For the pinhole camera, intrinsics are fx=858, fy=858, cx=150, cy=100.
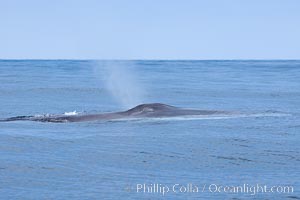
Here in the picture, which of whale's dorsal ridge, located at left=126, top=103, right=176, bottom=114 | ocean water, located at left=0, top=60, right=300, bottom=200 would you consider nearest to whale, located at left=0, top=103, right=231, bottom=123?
whale's dorsal ridge, located at left=126, top=103, right=176, bottom=114

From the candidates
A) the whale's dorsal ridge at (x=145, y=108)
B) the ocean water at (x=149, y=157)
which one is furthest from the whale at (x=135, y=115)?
the ocean water at (x=149, y=157)

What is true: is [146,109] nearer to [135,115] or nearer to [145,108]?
[145,108]

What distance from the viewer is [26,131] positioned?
26.8m

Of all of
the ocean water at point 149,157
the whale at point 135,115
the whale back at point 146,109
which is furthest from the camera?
the whale back at point 146,109

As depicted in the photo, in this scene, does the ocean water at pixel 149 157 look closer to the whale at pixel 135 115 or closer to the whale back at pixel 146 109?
the whale at pixel 135 115

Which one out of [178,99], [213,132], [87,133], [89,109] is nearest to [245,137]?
[213,132]

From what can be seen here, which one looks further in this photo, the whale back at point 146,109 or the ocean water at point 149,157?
the whale back at point 146,109

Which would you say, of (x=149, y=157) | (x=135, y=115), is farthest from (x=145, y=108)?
(x=149, y=157)

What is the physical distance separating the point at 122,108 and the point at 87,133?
1314cm

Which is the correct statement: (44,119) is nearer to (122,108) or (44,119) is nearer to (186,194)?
(122,108)

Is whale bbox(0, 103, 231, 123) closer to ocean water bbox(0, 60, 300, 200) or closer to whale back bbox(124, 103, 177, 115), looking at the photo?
whale back bbox(124, 103, 177, 115)

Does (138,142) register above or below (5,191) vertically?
above

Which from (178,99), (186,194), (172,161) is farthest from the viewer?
(178,99)

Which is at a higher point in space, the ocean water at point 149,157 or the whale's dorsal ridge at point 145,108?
the whale's dorsal ridge at point 145,108
